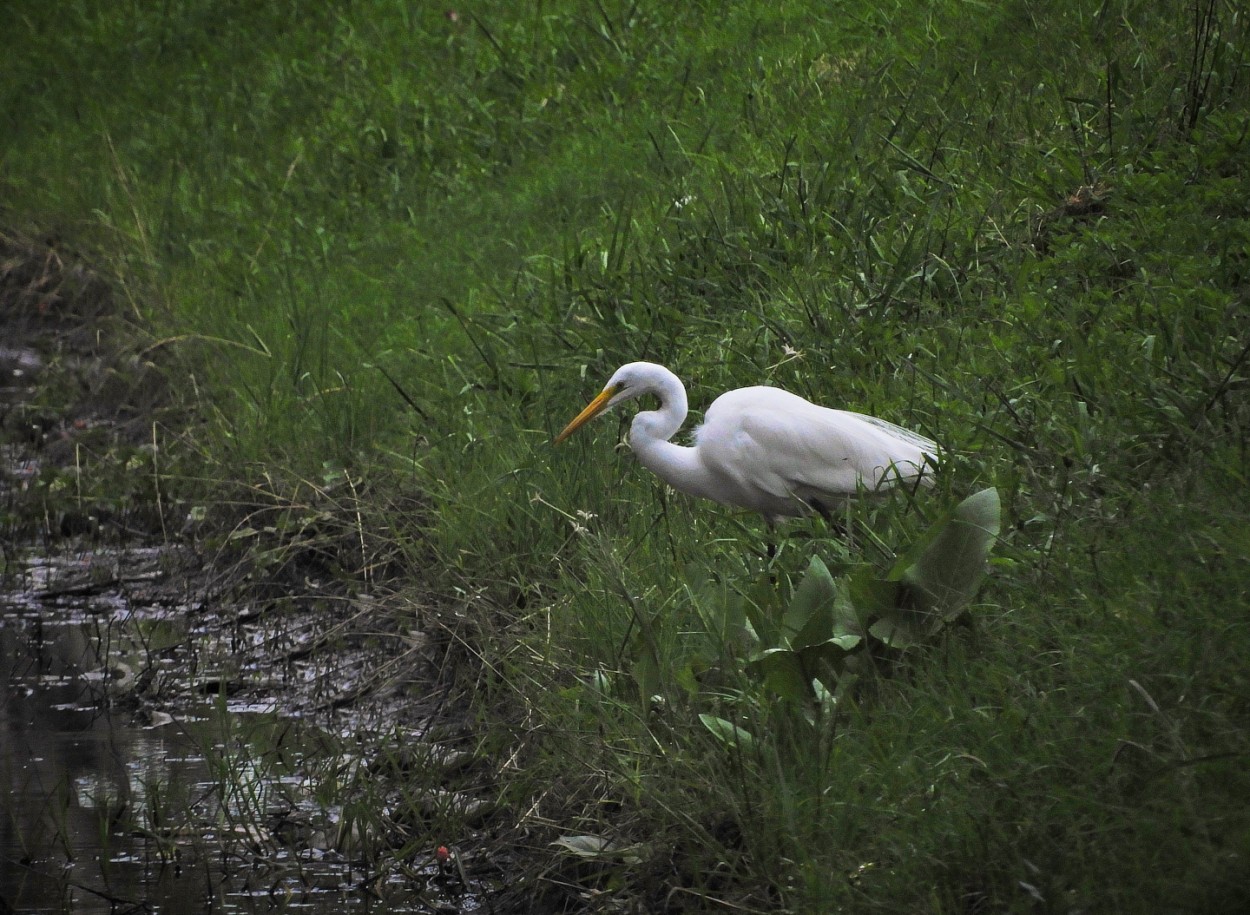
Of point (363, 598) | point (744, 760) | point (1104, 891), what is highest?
point (1104, 891)

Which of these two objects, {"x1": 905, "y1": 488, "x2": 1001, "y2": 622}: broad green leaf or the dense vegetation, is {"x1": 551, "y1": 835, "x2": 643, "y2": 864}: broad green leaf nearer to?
the dense vegetation

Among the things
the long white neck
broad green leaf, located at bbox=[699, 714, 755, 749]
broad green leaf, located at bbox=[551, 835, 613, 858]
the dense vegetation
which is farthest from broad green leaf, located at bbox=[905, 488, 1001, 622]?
the long white neck

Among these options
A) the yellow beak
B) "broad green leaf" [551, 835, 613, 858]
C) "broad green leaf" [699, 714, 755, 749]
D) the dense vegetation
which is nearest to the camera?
the dense vegetation

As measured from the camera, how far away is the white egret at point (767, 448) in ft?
13.4

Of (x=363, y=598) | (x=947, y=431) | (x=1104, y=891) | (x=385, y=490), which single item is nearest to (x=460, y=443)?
(x=385, y=490)

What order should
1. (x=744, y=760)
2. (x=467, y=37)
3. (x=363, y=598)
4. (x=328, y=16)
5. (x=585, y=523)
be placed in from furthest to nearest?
(x=328, y=16) → (x=467, y=37) → (x=363, y=598) → (x=585, y=523) → (x=744, y=760)

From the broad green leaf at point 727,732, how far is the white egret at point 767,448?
41.8 inches

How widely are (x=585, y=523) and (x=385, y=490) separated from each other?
1.35 meters

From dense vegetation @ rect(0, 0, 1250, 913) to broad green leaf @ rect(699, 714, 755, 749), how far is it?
0.02 m

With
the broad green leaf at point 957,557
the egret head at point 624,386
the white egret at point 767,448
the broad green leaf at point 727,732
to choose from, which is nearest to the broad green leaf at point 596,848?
the broad green leaf at point 727,732

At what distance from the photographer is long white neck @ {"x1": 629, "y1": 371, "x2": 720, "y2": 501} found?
427 cm

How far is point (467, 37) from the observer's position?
9.28m

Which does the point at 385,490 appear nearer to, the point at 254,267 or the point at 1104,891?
the point at 254,267

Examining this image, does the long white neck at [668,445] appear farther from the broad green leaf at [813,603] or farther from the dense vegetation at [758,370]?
the broad green leaf at [813,603]
